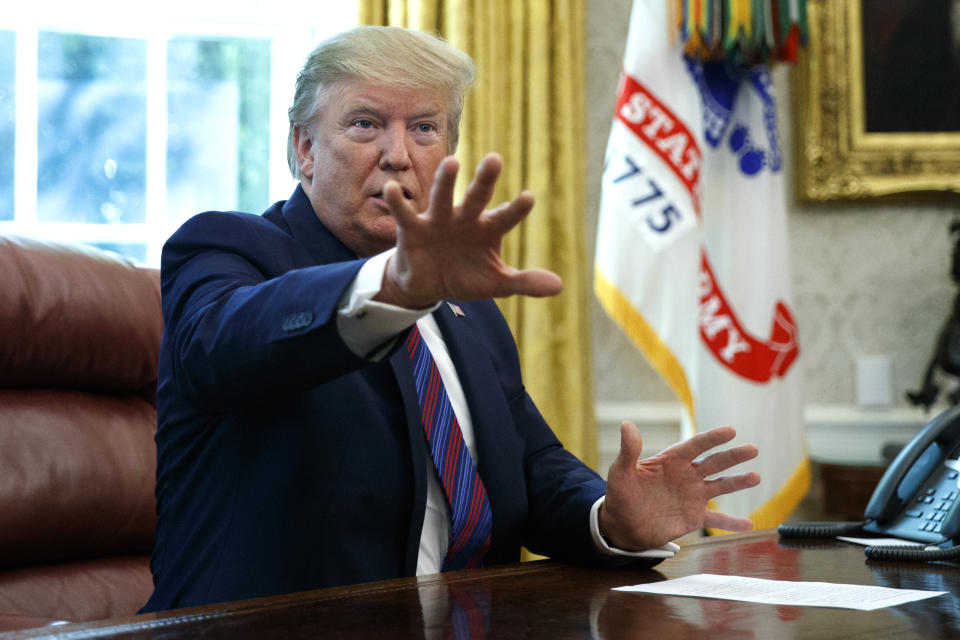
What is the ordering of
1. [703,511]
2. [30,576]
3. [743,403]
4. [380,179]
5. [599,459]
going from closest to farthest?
[703,511], [380,179], [30,576], [743,403], [599,459]

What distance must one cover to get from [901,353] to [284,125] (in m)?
2.21

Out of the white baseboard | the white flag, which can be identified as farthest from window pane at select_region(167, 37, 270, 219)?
the white baseboard

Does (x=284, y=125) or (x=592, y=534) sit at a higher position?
(x=284, y=125)

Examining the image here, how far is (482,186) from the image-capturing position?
102 centimetres

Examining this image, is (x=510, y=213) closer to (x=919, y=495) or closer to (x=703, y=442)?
(x=703, y=442)

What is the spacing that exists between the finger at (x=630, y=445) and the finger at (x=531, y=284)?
30 centimetres

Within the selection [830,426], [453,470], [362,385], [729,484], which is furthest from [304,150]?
[830,426]

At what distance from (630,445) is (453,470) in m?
0.26

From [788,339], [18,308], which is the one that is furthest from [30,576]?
[788,339]

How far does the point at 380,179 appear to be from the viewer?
163cm

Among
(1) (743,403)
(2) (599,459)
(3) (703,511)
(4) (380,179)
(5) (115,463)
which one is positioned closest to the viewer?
(3) (703,511)

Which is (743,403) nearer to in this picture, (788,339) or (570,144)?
(788,339)

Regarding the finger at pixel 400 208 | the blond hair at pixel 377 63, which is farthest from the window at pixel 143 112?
the finger at pixel 400 208

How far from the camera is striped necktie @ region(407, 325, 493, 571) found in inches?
57.8
